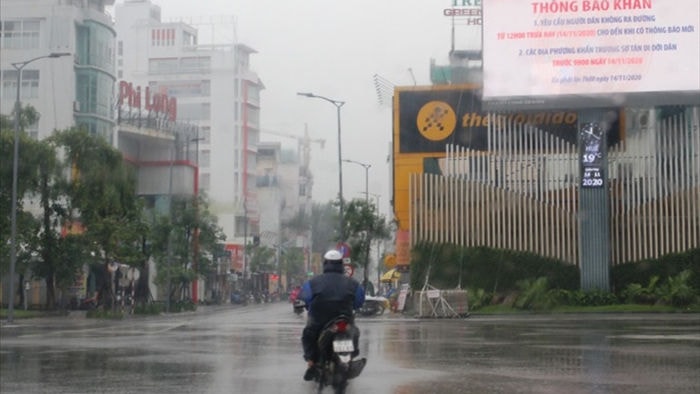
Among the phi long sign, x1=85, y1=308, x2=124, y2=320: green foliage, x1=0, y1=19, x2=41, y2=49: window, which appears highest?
x1=0, y1=19, x2=41, y2=49: window

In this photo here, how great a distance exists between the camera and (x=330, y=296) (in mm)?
11406

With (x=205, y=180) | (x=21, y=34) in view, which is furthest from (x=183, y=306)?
(x=205, y=180)

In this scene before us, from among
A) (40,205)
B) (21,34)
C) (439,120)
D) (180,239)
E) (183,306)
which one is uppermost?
(21,34)

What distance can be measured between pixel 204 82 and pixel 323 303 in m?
93.9

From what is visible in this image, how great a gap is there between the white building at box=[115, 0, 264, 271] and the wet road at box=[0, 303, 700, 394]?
74.5 m

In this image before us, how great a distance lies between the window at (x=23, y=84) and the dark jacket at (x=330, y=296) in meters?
58.1

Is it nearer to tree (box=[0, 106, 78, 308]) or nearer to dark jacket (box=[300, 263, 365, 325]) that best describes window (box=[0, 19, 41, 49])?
tree (box=[0, 106, 78, 308])

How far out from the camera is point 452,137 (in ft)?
179

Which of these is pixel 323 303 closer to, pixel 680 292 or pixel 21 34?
pixel 680 292

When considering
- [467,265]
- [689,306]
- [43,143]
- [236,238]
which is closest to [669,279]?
[689,306]

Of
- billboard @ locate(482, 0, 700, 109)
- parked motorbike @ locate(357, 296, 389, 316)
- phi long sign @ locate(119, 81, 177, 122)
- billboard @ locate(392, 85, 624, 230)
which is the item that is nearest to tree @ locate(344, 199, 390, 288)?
billboard @ locate(392, 85, 624, 230)

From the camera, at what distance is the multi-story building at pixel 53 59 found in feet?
218

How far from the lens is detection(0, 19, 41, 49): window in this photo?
67.1 meters

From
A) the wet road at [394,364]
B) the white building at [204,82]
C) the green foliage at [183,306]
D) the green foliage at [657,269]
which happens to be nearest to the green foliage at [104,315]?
the green foliage at [183,306]
